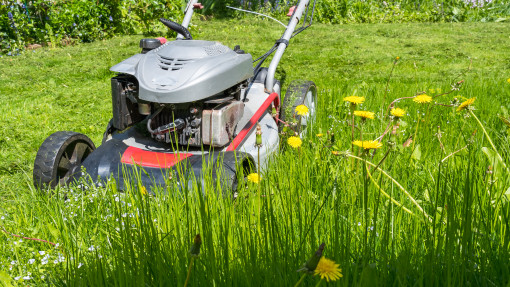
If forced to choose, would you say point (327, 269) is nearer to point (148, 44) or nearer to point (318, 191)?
point (318, 191)

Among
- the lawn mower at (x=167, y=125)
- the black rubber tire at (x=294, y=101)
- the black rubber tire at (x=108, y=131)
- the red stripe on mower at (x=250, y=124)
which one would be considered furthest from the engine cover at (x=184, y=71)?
the black rubber tire at (x=294, y=101)

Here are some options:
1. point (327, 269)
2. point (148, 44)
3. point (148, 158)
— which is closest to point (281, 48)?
point (148, 44)

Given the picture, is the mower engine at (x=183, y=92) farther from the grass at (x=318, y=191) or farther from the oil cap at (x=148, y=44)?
the grass at (x=318, y=191)

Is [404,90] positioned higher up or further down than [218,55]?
further down

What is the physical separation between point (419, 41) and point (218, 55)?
4569 millimetres

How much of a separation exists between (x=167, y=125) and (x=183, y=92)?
0.66 ft

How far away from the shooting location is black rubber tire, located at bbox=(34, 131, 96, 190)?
2295 millimetres

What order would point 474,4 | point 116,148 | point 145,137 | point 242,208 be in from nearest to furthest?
point 242,208 → point 116,148 → point 145,137 → point 474,4

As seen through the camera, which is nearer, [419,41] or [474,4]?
[419,41]

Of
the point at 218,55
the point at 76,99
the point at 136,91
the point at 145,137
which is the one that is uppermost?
the point at 218,55

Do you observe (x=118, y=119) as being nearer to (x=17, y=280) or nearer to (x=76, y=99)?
(x=17, y=280)

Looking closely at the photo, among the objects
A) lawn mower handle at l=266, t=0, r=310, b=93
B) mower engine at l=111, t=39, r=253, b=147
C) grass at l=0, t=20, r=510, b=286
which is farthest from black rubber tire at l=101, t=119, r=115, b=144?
lawn mower handle at l=266, t=0, r=310, b=93

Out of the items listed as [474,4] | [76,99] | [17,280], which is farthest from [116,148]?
[474,4]

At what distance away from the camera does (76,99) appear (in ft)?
13.6
